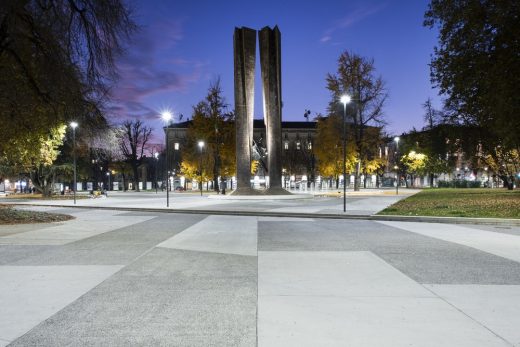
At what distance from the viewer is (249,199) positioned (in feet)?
123

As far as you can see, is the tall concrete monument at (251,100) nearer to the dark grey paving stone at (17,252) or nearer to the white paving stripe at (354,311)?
the dark grey paving stone at (17,252)

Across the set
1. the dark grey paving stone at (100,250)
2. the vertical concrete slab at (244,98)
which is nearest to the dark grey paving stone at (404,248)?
the dark grey paving stone at (100,250)

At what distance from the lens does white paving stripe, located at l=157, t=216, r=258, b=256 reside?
37.1 ft

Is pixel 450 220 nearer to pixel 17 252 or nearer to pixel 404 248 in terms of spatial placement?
pixel 404 248

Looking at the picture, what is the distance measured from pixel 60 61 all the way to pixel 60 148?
40.6 metres

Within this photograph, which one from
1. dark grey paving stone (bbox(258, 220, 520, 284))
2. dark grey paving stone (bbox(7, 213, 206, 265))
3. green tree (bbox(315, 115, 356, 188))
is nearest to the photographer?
dark grey paving stone (bbox(258, 220, 520, 284))

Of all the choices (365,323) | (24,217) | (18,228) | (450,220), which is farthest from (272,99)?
(365,323)

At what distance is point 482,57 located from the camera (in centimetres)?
2266

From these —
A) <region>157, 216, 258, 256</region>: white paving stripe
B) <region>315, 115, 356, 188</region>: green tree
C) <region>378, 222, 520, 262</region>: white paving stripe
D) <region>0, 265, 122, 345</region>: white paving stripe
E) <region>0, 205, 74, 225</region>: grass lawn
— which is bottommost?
<region>378, 222, 520, 262</region>: white paving stripe

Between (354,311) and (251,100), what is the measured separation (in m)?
35.7

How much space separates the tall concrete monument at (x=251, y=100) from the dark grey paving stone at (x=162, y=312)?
31.2 m

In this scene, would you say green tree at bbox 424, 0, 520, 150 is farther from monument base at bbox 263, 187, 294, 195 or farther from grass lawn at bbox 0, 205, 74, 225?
grass lawn at bbox 0, 205, 74, 225

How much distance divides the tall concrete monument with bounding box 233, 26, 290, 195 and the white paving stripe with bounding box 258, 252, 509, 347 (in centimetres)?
3129

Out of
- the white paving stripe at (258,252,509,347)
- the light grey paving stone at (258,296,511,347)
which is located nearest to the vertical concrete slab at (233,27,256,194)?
the white paving stripe at (258,252,509,347)
